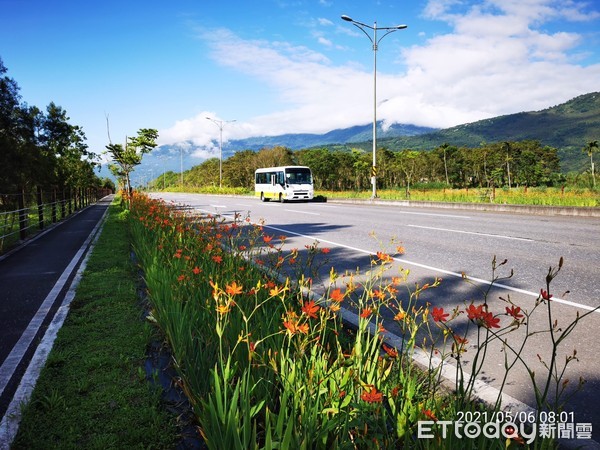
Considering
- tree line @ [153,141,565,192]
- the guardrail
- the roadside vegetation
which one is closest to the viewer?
the roadside vegetation

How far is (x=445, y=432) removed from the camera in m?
1.68

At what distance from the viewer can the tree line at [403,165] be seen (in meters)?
84.6

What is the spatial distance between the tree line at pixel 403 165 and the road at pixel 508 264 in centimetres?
6373

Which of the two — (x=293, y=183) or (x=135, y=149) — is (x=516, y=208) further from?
(x=135, y=149)

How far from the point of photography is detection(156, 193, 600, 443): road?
3.10 meters

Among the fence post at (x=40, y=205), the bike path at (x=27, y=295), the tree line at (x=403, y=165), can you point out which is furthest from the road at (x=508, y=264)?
the tree line at (x=403, y=165)

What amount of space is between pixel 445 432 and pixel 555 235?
960 cm

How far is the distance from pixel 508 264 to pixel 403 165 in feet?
255

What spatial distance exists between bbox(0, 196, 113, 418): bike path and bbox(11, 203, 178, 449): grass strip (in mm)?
266

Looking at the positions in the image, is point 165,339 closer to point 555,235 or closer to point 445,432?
point 445,432

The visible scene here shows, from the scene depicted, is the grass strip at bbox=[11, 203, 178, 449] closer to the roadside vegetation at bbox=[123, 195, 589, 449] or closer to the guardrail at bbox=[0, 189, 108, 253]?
the roadside vegetation at bbox=[123, 195, 589, 449]

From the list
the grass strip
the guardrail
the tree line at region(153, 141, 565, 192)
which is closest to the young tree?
the guardrail

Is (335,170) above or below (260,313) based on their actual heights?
above

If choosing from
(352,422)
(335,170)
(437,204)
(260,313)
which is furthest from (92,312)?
(335,170)
